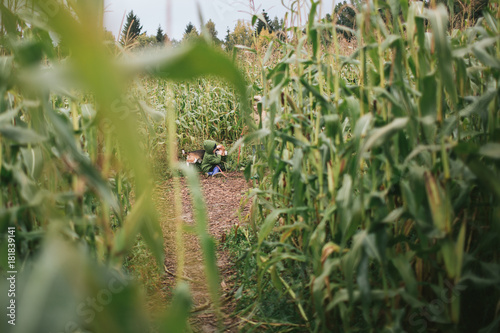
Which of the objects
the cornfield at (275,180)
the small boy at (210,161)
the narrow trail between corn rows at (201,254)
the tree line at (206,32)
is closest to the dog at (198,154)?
the small boy at (210,161)

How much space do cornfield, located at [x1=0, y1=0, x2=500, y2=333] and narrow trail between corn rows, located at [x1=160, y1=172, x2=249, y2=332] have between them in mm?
128

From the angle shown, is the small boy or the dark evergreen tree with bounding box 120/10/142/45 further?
the small boy

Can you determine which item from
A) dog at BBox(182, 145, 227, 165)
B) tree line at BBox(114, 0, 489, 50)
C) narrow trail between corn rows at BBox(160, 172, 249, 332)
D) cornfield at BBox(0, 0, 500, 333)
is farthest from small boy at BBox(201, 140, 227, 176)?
cornfield at BBox(0, 0, 500, 333)

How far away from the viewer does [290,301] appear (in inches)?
53.8

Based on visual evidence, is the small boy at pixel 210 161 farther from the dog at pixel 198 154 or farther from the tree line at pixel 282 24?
the tree line at pixel 282 24

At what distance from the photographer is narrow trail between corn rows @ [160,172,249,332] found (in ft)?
4.97

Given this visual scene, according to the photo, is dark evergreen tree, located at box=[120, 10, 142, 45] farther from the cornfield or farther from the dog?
the dog

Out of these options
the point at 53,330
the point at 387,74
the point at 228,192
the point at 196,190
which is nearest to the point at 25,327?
the point at 53,330

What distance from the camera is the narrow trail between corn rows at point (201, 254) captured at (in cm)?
152

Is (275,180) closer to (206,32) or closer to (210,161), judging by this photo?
(206,32)

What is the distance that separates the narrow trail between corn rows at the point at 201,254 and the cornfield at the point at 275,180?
13 cm

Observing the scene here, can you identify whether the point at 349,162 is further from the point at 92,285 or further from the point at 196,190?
the point at 92,285

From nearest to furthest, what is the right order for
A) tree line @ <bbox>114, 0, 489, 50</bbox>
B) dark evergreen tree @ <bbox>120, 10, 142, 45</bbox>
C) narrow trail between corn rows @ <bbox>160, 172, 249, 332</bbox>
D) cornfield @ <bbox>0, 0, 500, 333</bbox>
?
cornfield @ <bbox>0, 0, 500, 333</bbox>
tree line @ <bbox>114, 0, 489, 50</bbox>
narrow trail between corn rows @ <bbox>160, 172, 249, 332</bbox>
dark evergreen tree @ <bbox>120, 10, 142, 45</bbox>

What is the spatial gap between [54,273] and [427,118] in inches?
34.2
